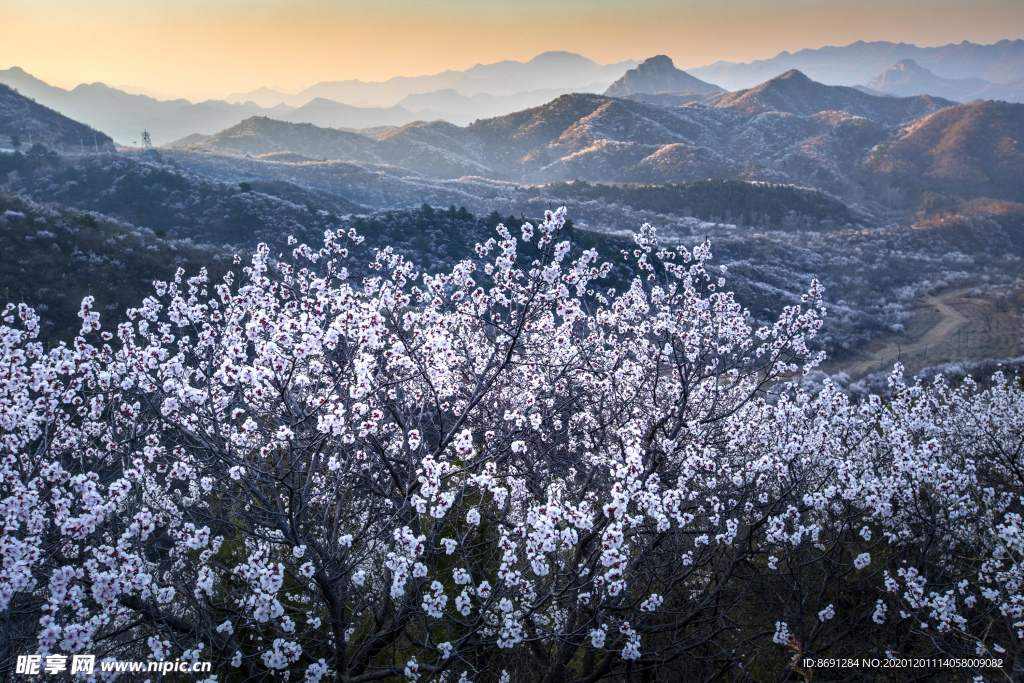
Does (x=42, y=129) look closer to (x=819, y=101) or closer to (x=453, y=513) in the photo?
(x=453, y=513)

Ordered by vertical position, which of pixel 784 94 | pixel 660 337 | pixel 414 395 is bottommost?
pixel 414 395

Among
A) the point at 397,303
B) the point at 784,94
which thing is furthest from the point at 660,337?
the point at 784,94

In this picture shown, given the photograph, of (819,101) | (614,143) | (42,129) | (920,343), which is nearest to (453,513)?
(920,343)

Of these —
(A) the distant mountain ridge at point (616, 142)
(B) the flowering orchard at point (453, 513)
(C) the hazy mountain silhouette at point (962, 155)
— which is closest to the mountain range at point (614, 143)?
(A) the distant mountain ridge at point (616, 142)

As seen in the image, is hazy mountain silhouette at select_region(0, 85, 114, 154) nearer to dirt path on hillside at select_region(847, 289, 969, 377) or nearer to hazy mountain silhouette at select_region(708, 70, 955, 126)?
dirt path on hillside at select_region(847, 289, 969, 377)

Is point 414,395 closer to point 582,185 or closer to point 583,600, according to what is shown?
point 583,600

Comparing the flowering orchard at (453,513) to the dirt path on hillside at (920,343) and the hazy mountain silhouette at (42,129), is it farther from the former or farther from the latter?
the hazy mountain silhouette at (42,129)

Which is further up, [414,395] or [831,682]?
[414,395]
